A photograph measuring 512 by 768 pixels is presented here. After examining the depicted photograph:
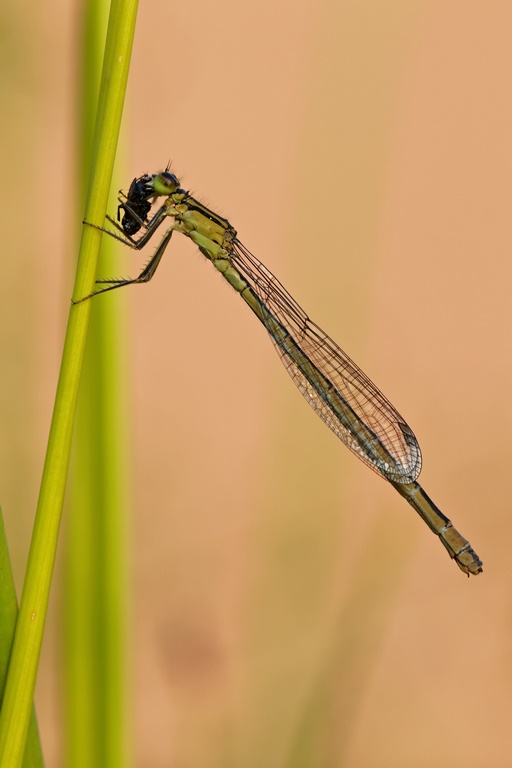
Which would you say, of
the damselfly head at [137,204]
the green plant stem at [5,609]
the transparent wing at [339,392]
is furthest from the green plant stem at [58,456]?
the transparent wing at [339,392]

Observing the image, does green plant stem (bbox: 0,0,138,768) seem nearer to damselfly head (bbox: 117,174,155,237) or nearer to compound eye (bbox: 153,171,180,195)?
damselfly head (bbox: 117,174,155,237)

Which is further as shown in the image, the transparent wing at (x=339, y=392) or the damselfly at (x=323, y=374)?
the transparent wing at (x=339, y=392)

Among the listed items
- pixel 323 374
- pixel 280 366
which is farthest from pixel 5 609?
pixel 280 366

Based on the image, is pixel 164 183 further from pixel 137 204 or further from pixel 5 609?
pixel 5 609

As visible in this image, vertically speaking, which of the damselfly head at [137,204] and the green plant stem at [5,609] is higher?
the damselfly head at [137,204]

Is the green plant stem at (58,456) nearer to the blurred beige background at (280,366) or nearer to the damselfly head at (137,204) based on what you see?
the damselfly head at (137,204)

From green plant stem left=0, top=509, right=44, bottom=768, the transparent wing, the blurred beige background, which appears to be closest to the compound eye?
the blurred beige background
